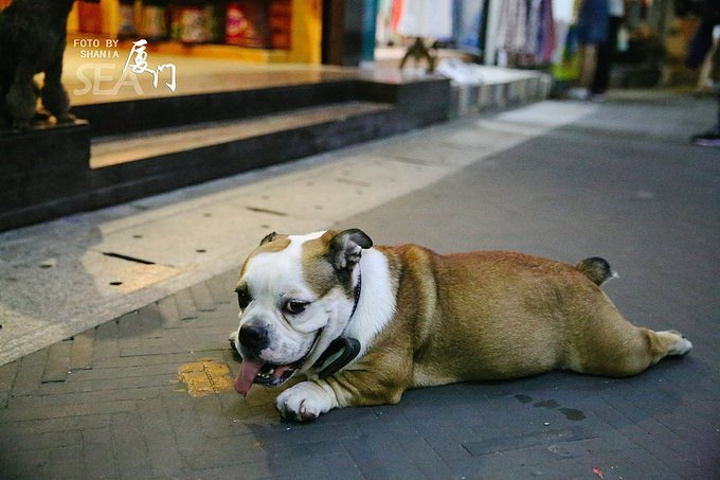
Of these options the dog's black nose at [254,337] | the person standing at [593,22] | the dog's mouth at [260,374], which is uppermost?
the person standing at [593,22]

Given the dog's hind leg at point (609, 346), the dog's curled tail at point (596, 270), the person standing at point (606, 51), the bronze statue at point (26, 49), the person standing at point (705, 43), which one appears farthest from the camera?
the person standing at point (606, 51)

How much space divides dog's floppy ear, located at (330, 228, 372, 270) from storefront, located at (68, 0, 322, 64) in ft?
32.6

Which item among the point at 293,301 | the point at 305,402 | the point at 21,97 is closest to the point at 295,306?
the point at 293,301

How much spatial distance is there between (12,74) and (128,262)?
64.3 inches

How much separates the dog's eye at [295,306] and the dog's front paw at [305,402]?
15.9 inches

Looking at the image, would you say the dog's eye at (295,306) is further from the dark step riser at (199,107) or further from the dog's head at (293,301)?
the dark step riser at (199,107)

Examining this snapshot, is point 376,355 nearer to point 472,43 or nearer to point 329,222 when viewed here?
point 329,222

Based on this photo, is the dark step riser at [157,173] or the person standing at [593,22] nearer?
the dark step riser at [157,173]

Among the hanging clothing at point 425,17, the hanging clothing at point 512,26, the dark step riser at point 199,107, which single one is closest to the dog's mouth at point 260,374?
the dark step riser at point 199,107

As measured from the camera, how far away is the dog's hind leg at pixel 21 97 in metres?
5.09

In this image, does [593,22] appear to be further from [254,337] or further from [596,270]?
[254,337]

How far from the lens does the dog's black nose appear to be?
284 cm

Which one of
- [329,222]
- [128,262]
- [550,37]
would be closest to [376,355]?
[128,262]

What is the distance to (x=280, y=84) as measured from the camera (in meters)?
9.12
